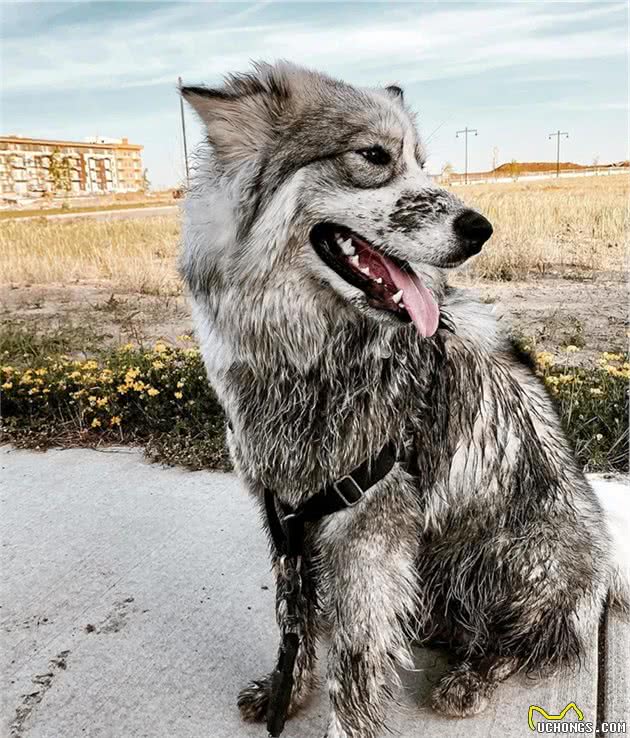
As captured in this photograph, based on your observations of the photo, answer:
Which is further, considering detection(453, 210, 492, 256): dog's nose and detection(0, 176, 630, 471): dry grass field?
detection(0, 176, 630, 471): dry grass field

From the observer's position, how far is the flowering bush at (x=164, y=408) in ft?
12.7

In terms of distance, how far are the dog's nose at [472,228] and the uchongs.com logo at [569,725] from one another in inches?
54.8

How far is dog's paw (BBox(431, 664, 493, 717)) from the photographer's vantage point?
217 centimetres

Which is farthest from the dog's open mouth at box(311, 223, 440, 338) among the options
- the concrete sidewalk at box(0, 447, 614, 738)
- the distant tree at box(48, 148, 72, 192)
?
the distant tree at box(48, 148, 72, 192)

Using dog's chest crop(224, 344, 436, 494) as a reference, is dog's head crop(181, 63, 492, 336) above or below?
above

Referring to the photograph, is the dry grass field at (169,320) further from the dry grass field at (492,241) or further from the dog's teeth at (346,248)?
the dog's teeth at (346,248)

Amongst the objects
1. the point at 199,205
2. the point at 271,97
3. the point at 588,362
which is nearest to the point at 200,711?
the point at 199,205

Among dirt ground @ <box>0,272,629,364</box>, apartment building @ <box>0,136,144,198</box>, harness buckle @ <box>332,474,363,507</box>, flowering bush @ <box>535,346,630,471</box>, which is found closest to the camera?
harness buckle @ <box>332,474,363,507</box>

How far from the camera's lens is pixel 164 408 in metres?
4.27

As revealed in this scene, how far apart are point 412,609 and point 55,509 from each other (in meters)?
2.05

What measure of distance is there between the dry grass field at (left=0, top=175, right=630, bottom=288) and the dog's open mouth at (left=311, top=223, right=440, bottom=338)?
4721 millimetres

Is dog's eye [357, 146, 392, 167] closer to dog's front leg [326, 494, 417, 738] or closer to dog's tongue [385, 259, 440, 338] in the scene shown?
dog's tongue [385, 259, 440, 338]

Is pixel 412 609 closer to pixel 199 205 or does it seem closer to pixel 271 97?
pixel 199 205

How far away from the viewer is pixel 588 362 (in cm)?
521
